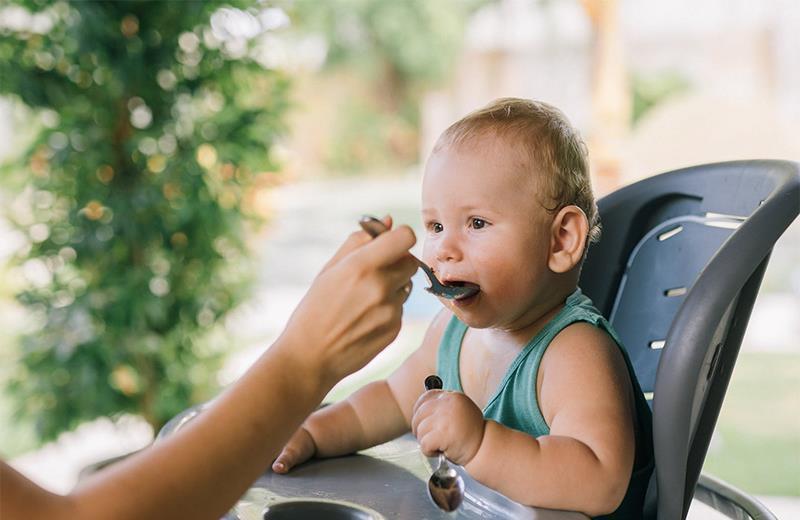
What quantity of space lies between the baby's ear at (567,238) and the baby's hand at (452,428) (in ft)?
0.81

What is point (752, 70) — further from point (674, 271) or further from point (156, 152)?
point (674, 271)

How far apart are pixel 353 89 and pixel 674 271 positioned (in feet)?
24.4

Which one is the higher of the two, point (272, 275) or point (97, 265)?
point (97, 265)

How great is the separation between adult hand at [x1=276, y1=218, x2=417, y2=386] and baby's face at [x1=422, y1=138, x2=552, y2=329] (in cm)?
29

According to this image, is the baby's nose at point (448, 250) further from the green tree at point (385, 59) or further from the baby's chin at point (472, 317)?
the green tree at point (385, 59)

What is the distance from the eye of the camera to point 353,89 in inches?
333

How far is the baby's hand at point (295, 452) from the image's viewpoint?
1.08 meters

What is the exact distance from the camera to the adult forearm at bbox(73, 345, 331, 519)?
65 cm

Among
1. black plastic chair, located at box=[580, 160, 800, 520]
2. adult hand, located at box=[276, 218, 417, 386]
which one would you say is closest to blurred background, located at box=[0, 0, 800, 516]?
Answer: black plastic chair, located at box=[580, 160, 800, 520]

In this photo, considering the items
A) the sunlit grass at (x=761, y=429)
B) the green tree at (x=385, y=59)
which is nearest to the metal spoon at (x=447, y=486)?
the sunlit grass at (x=761, y=429)

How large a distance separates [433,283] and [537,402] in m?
0.19

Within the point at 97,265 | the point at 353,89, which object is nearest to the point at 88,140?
the point at 97,265

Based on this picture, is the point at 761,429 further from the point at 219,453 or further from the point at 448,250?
the point at 219,453

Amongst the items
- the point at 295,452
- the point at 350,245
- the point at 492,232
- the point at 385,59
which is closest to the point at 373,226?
the point at 350,245
